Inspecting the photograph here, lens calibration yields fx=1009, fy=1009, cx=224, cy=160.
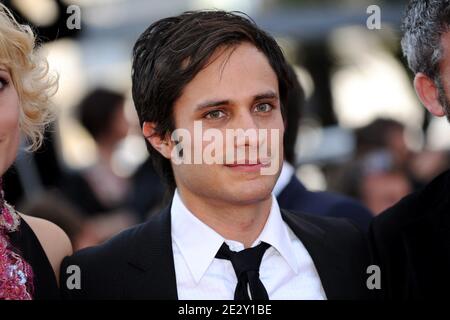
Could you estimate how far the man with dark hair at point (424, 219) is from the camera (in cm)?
348

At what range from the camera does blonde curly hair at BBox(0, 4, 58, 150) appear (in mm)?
3234

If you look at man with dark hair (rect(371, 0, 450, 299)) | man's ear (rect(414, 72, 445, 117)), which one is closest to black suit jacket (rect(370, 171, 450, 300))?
man with dark hair (rect(371, 0, 450, 299))

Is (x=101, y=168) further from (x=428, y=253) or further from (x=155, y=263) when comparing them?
(x=428, y=253)

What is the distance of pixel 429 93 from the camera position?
3750 mm

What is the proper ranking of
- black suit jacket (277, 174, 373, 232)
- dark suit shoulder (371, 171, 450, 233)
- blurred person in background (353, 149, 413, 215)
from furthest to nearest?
blurred person in background (353, 149, 413, 215) → black suit jacket (277, 174, 373, 232) → dark suit shoulder (371, 171, 450, 233)

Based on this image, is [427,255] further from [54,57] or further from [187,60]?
[54,57]

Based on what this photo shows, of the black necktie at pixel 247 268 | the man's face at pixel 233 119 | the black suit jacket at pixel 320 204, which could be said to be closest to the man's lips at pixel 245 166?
the man's face at pixel 233 119

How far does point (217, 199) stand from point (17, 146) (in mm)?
702

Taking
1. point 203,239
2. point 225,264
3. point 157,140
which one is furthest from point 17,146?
point 225,264

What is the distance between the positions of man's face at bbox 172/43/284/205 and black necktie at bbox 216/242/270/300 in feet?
0.56

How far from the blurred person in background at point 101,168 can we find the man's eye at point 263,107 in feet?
10.6

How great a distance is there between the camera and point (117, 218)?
251 inches

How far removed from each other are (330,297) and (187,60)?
95 centimetres

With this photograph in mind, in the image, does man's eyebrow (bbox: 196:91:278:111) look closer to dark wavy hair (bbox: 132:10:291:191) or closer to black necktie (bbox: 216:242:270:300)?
dark wavy hair (bbox: 132:10:291:191)
